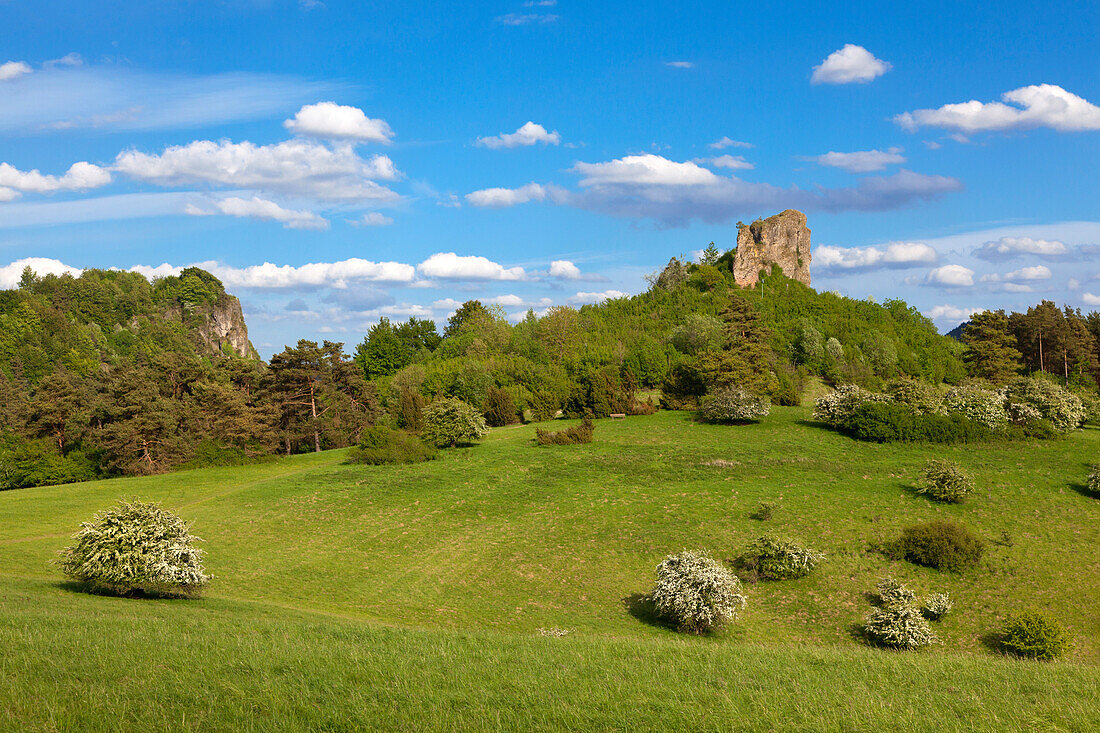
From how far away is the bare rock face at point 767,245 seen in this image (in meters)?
101

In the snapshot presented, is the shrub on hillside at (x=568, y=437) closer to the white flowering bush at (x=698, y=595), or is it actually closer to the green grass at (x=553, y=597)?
the green grass at (x=553, y=597)

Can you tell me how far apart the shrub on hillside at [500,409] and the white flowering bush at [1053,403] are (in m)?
41.0

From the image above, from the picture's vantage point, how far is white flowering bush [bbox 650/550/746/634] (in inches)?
735

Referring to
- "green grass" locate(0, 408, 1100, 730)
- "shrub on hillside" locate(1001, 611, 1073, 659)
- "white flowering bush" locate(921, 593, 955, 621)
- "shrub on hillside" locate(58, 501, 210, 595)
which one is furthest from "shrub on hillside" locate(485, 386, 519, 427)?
"shrub on hillside" locate(1001, 611, 1073, 659)

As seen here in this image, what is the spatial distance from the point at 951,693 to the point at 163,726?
1005 cm

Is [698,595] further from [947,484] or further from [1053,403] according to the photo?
[1053,403]

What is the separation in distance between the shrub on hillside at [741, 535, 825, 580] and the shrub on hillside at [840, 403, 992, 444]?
19.8m

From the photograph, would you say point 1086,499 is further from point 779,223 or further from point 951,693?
point 779,223

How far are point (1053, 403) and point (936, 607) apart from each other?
95.5ft

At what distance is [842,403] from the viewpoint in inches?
1732

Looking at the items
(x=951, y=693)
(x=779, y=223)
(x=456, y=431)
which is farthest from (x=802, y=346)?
(x=951, y=693)

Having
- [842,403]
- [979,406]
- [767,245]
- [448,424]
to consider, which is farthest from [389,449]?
[767,245]

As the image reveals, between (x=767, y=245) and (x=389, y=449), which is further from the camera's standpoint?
(x=767, y=245)

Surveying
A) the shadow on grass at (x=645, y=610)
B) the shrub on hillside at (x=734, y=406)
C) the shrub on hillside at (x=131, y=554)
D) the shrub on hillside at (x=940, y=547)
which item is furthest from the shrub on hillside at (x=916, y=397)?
the shrub on hillside at (x=131, y=554)
